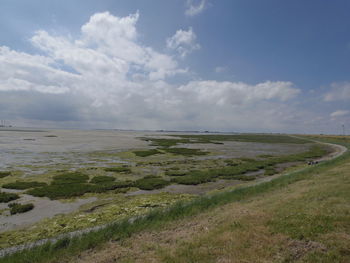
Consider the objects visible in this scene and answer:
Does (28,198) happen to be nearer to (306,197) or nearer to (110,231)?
(110,231)

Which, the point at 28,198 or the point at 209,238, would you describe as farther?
the point at 28,198

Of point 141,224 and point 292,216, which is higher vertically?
point 292,216

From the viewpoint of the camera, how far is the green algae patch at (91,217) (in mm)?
8539

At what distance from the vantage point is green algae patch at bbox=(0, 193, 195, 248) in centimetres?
854

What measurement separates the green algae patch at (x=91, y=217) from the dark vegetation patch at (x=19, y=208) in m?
2.60

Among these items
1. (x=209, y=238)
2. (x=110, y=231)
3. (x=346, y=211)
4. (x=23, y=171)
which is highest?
(x=346, y=211)

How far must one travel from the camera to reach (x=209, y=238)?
6.40 meters

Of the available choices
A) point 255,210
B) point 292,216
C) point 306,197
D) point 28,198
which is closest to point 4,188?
point 28,198

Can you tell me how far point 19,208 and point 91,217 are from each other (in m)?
5.23

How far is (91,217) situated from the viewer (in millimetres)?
10445

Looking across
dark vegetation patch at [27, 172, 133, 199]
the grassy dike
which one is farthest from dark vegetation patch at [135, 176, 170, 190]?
the grassy dike

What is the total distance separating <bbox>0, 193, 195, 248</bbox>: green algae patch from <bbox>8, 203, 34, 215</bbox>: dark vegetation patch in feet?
8.53

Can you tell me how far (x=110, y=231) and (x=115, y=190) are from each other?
8.98 metres

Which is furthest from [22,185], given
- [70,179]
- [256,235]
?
[256,235]
